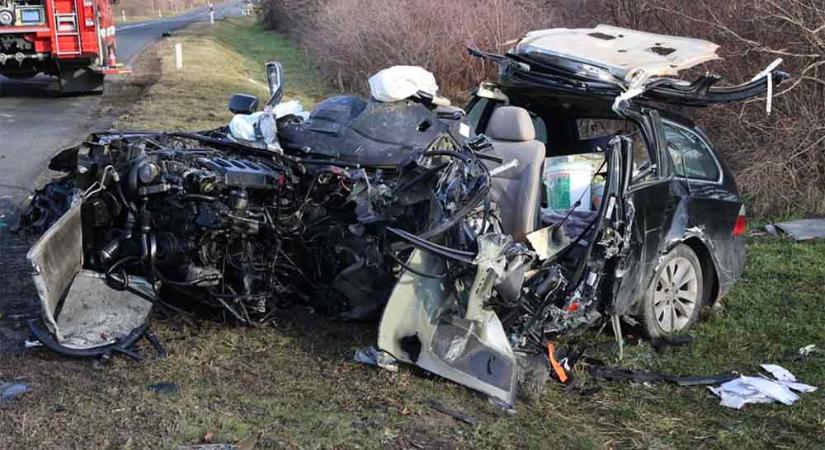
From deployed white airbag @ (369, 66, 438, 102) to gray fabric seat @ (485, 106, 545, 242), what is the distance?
77 cm

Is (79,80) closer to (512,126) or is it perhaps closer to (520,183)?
(512,126)

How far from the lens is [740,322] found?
20.4 feet

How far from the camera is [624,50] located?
5.62m

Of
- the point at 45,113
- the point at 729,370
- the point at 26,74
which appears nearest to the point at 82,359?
the point at 729,370

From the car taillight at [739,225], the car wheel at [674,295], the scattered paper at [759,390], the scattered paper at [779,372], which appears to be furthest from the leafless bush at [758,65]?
the scattered paper at [759,390]

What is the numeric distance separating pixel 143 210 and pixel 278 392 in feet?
4.67

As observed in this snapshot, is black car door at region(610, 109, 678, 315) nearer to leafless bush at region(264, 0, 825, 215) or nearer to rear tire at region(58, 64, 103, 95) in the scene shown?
leafless bush at region(264, 0, 825, 215)

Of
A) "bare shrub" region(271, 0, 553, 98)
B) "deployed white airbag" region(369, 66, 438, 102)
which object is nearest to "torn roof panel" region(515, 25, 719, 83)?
"deployed white airbag" region(369, 66, 438, 102)

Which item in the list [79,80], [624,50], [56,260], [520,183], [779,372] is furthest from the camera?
[79,80]

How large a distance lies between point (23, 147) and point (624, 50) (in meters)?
8.68

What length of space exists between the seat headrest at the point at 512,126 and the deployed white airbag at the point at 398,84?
0.59 m

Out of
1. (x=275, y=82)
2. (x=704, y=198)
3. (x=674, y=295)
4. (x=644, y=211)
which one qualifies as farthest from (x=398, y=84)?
(x=674, y=295)

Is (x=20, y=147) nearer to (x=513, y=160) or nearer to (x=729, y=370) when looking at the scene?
(x=513, y=160)

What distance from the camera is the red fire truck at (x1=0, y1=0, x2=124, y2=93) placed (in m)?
14.3
